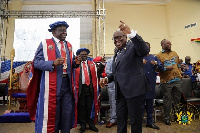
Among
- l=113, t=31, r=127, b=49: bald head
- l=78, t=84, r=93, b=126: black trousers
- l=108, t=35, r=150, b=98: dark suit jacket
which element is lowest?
l=78, t=84, r=93, b=126: black trousers

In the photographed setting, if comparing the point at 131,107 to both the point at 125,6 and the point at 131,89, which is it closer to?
the point at 131,89

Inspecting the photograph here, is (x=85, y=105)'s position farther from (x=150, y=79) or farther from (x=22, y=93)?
(x=22, y=93)

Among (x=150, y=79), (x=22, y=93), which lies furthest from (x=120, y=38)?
(x=22, y=93)

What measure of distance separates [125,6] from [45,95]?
36.3 ft

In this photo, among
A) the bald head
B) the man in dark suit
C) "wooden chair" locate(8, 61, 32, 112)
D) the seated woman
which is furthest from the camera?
the seated woman

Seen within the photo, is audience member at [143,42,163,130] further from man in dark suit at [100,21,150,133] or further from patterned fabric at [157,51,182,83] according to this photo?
man in dark suit at [100,21,150,133]

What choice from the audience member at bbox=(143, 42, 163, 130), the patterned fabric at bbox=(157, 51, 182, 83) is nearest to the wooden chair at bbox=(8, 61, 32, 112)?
the audience member at bbox=(143, 42, 163, 130)

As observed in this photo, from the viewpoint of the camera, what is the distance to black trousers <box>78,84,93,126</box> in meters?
3.42

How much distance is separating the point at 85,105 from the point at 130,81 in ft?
6.27

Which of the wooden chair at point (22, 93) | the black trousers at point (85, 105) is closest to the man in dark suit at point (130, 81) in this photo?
the black trousers at point (85, 105)

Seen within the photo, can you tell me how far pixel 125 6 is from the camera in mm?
11742

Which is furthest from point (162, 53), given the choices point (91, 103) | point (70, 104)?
point (70, 104)

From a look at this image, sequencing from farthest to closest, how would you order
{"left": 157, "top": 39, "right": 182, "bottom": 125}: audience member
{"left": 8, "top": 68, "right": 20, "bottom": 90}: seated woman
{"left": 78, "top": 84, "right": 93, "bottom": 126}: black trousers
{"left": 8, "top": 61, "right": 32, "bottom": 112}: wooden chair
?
{"left": 8, "top": 68, "right": 20, "bottom": 90}: seated woman, {"left": 8, "top": 61, "right": 32, "bottom": 112}: wooden chair, {"left": 157, "top": 39, "right": 182, "bottom": 125}: audience member, {"left": 78, "top": 84, "right": 93, "bottom": 126}: black trousers

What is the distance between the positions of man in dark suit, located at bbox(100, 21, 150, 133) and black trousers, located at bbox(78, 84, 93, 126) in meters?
1.58
